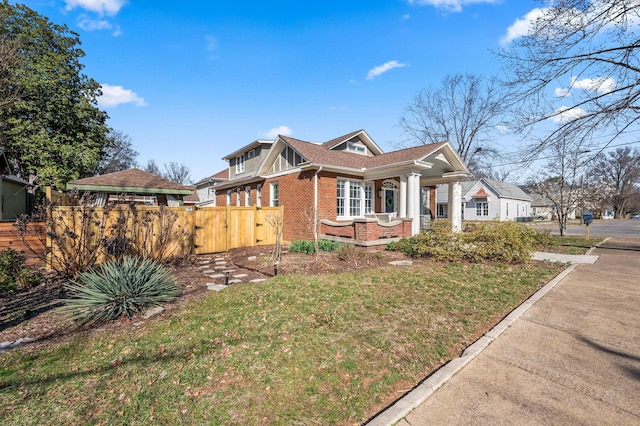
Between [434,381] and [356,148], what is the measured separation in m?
15.7

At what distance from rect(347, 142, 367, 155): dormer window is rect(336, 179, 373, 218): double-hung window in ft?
10.5

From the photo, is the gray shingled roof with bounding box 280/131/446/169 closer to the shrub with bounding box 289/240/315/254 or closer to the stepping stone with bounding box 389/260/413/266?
the shrub with bounding box 289/240/315/254

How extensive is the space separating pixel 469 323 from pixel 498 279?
10.7 feet

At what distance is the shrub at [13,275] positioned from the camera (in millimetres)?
5918

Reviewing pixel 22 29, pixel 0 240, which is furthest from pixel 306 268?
pixel 22 29

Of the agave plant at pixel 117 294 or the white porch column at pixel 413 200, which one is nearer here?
the agave plant at pixel 117 294

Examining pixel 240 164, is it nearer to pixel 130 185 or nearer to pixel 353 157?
pixel 130 185

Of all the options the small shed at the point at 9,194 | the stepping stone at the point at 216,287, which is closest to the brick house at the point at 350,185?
the stepping stone at the point at 216,287

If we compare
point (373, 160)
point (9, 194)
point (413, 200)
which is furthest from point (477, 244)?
point (9, 194)

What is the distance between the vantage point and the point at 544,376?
2955mm

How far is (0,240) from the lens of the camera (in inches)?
306

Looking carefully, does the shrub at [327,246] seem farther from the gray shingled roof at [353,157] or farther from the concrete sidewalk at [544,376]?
the concrete sidewalk at [544,376]

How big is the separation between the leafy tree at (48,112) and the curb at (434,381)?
23.6 m

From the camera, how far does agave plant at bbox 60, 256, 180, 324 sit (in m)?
4.32
